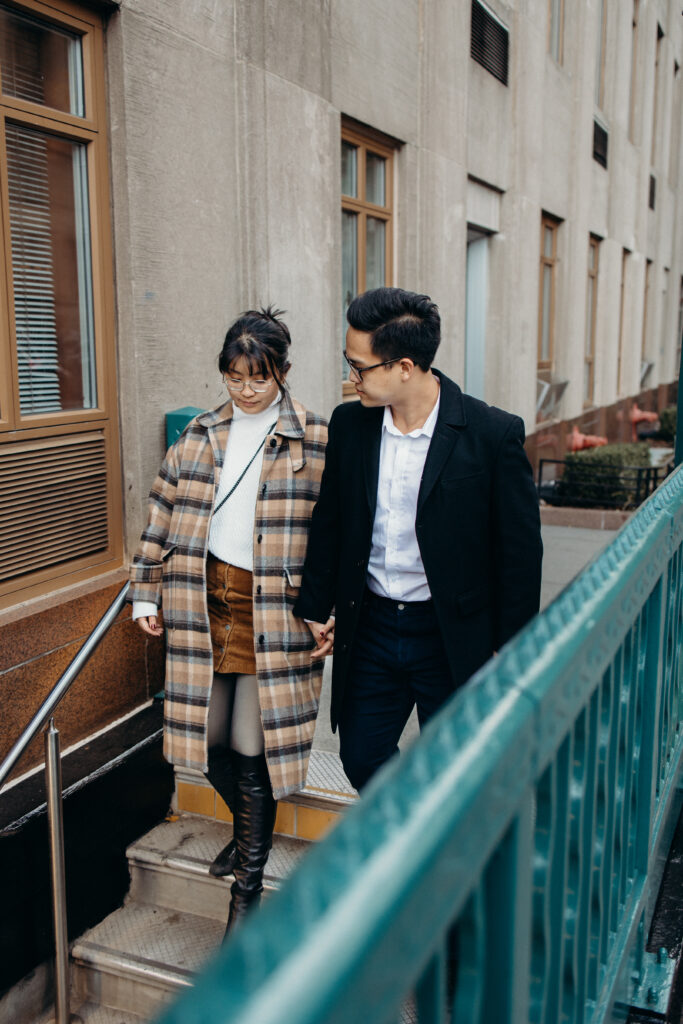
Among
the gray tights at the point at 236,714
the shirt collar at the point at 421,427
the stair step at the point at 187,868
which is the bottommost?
the stair step at the point at 187,868

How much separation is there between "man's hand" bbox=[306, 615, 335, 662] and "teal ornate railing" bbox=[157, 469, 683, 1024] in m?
1.12

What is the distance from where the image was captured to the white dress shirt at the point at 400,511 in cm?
284

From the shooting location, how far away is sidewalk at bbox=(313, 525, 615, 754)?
4965mm

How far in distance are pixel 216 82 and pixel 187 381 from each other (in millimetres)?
1615

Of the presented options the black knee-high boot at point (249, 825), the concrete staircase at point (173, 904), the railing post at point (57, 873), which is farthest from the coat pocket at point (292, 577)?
the concrete staircase at point (173, 904)

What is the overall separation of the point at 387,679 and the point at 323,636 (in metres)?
0.30

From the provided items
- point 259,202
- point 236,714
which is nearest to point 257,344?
point 236,714

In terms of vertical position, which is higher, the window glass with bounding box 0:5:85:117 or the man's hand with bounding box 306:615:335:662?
the window glass with bounding box 0:5:85:117

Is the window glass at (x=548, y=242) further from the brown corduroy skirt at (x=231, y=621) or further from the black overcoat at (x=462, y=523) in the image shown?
the brown corduroy skirt at (x=231, y=621)

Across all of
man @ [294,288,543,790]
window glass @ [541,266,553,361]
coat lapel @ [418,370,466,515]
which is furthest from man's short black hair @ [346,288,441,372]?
window glass @ [541,266,553,361]

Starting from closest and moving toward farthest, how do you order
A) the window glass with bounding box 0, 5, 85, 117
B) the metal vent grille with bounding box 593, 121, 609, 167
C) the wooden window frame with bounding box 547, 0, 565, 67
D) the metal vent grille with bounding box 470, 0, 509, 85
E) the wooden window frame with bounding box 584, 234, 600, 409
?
the window glass with bounding box 0, 5, 85, 117 → the metal vent grille with bounding box 470, 0, 509, 85 → the wooden window frame with bounding box 547, 0, 565, 67 → the metal vent grille with bounding box 593, 121, 609, 167 → the wooden window frame with bounding box 584, 234, 600, 409

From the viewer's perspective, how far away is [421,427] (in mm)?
2871

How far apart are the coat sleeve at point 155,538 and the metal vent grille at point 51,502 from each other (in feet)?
3.10

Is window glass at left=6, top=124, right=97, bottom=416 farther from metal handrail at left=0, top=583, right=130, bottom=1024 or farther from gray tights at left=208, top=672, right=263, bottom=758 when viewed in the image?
gray tights at left=208, top=672, right=263, bottom=758
